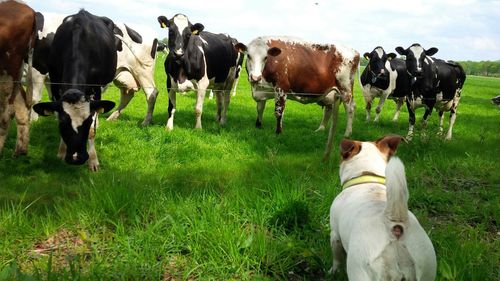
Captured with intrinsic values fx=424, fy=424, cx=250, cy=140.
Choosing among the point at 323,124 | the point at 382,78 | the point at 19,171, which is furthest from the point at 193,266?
the point at 382,78

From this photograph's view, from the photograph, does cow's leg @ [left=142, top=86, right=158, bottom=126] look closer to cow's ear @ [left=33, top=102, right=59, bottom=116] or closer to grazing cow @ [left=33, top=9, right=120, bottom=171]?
grazing cow @ [left=33, top=9, right=120, bottom=171]

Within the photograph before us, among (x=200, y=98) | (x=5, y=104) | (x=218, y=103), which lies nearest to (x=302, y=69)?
(x=200, y=98)

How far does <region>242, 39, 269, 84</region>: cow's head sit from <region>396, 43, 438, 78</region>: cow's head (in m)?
4.01

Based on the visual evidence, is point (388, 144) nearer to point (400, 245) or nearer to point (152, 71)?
point (400, 245)

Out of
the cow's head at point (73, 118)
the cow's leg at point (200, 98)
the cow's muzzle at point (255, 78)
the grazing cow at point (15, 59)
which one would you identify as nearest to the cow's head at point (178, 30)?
the cow's leg at point (200, 98)

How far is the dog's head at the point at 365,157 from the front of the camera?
3.21m

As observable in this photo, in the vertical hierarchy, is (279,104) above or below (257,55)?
below

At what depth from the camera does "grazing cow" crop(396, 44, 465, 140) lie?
10891 mm

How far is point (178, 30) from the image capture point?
30.8 feet

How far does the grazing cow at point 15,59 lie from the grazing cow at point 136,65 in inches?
110

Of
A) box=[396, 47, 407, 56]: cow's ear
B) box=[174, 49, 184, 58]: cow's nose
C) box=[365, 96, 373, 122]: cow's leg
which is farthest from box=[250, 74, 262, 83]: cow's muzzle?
box=[365, 96, 373, 122]: cow's leg

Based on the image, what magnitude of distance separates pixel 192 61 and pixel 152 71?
106 cm

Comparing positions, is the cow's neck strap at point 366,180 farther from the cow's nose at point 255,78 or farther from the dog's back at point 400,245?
the cow's nose at point 255,78

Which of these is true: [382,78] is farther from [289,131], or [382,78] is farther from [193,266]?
[193,266]
